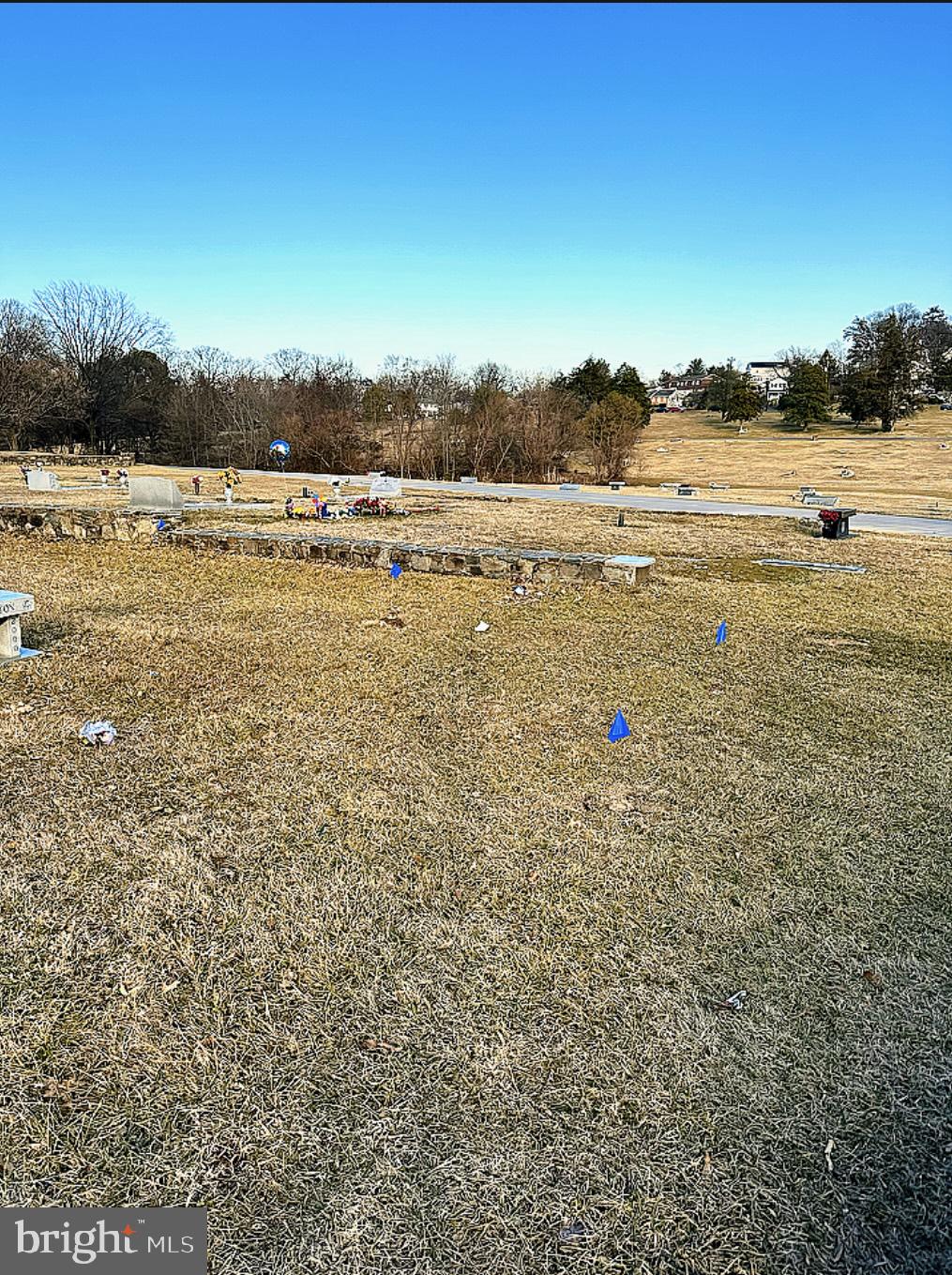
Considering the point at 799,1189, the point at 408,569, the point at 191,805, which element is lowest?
the point at 799,1189

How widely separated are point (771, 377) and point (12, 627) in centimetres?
12123

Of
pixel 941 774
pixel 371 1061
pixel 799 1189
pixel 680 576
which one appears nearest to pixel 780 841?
pixel 941 774

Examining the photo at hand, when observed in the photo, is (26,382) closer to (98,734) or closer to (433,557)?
(433,557)

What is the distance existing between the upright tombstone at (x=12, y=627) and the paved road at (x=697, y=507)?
14.2m

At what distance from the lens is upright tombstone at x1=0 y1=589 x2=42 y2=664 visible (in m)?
5.62

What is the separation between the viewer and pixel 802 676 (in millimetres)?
5840

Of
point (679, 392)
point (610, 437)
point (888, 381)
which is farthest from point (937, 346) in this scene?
point (610, 437)

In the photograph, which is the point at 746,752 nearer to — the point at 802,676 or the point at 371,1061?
the point at 802,676

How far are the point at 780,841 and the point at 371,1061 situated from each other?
2082 millimetres

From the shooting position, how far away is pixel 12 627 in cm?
572

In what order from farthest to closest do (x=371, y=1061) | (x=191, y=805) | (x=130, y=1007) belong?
(x=191, y=805) < (x=130, y=1007) < (x=371, y=1061)

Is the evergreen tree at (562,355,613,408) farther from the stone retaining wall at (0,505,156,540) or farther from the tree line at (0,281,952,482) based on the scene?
the stone retaining wall at (0,505,156,540)

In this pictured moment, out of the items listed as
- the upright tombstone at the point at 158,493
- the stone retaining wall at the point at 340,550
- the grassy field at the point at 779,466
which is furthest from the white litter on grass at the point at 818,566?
the grassy field at the point at 779,466

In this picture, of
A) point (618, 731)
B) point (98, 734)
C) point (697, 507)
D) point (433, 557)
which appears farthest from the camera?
point (697, 507)
